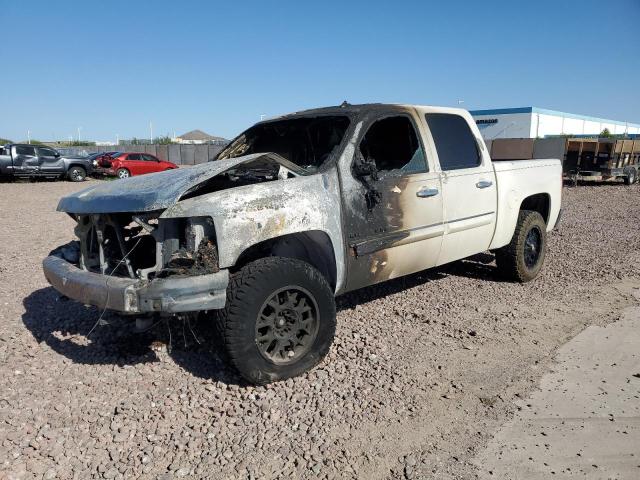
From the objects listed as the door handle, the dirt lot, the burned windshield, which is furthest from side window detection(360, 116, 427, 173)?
the dirt lot

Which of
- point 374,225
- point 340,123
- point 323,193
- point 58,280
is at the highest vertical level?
point 340,123

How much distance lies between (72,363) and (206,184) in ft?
5.45

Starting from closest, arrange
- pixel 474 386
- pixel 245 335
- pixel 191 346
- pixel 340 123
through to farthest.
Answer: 1. pixel 245 335
2. pixel 474 386
3. pixel 191 346
4. pixel 340 123

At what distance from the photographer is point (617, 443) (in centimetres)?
281

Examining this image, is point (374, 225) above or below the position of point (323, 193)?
below

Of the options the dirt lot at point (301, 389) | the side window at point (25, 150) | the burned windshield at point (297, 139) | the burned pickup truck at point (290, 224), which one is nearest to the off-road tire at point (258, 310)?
the burned pickup truck at point (290, 224)

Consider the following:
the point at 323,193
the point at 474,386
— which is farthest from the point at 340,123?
the point at 474,386

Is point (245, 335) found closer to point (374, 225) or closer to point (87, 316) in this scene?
point (374, 225)

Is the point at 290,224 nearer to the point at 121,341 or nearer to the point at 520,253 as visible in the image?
the point at 121,341

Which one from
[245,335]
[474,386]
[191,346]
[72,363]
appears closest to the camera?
[245,335]

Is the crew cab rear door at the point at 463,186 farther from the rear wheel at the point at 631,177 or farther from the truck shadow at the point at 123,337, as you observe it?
the rear wheel at the point at 631,177

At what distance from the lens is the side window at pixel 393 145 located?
4.50 m

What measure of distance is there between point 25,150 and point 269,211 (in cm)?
2108

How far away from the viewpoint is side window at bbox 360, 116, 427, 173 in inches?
177
